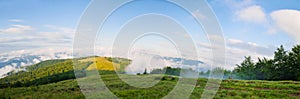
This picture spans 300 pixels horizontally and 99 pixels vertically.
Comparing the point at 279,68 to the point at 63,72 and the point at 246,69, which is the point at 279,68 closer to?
the point at 246,69

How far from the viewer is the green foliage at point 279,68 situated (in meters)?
48.8

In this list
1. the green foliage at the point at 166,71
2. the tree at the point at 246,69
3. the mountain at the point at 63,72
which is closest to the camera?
the mountain at the point at 63,72

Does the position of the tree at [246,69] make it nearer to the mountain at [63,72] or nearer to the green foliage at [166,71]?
the green foliage at [166,71]

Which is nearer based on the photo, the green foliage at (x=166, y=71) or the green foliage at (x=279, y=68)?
the green foliage at (x=166, y=71)

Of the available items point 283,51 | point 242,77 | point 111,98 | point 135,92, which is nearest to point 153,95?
point 135,92

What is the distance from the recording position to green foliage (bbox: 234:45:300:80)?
48.8 meters

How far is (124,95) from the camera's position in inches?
709

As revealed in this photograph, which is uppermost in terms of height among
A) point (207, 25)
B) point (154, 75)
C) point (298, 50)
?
point (298, 50)

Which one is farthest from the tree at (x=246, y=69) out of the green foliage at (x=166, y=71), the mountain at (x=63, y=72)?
the mountain at (x=63, y=72)

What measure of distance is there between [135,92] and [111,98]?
2464 mm

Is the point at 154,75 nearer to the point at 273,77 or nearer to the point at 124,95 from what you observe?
the point at 124,95

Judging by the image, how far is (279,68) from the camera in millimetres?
51812

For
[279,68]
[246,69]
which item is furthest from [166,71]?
[246,69]

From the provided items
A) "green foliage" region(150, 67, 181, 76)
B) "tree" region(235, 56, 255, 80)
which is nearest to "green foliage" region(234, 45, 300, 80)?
"tree" region(235, 56, 255, 80)
